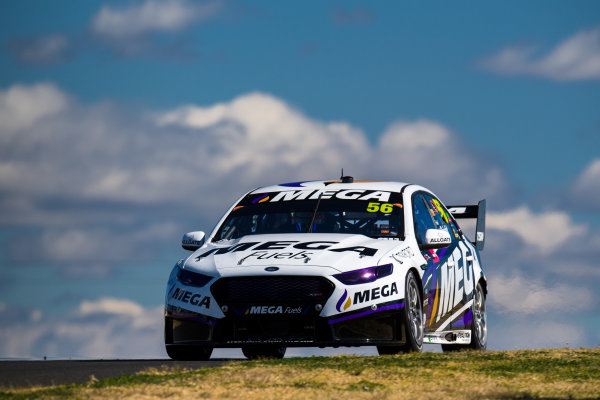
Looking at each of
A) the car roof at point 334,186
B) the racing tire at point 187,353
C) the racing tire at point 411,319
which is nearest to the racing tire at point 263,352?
the racing tire at point 187,353

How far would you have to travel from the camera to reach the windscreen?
38.6ft

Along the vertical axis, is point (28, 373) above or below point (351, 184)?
below

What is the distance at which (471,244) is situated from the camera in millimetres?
14414

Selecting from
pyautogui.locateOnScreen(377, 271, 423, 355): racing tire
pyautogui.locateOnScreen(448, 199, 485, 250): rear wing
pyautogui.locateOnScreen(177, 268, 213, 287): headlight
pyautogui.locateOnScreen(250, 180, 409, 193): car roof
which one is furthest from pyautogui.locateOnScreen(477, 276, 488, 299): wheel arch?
pyautogui.locateOnScreen(177, 268, 213, 287): headlight

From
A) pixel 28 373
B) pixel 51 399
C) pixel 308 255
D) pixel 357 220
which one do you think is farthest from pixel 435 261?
pixel 51 399

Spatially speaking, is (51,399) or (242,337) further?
(242,337)

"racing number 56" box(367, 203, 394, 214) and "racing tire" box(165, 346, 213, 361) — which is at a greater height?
"racing number 56" box(367, 203, 394, 214)

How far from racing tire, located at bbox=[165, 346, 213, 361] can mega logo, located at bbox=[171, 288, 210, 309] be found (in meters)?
0.54

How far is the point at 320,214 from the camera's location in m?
11.9

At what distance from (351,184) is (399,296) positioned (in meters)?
2.53

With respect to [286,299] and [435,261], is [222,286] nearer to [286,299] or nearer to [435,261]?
[286,299]

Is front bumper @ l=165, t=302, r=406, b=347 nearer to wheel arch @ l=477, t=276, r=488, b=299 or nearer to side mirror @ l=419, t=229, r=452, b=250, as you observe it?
side mirror @ l=419, t=229, r=452, b=250

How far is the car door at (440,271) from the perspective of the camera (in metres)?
11.7


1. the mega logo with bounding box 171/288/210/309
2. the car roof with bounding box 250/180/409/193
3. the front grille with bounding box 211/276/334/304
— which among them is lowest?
the mega logo with bounding box 171/288/210/309
